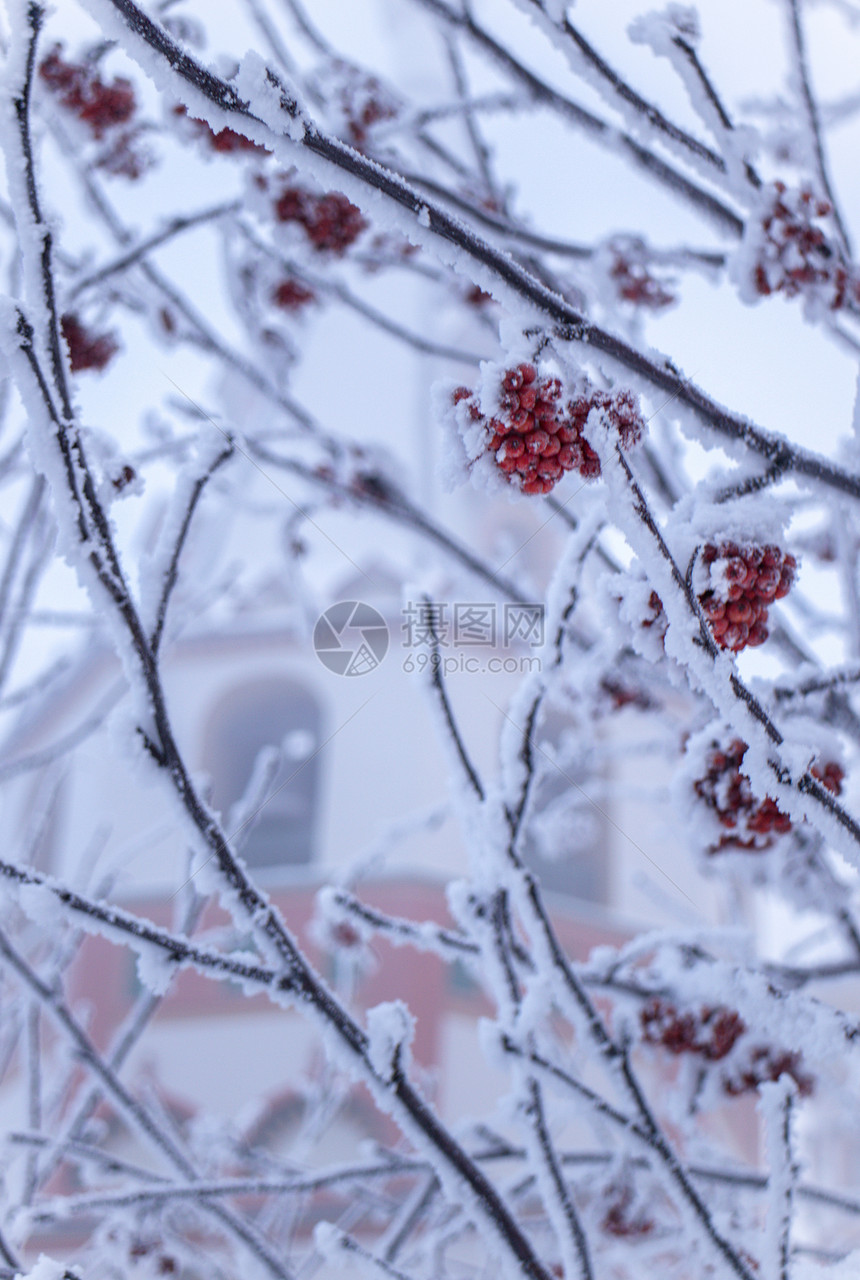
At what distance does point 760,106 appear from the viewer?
2.73m

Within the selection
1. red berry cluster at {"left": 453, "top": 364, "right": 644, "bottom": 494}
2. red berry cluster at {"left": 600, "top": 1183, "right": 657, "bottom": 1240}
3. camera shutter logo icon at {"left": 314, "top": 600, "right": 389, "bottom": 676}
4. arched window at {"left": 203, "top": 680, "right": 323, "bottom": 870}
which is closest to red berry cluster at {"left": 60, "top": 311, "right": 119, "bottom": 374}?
camera shutter logo icon at {"left": 314, "top": 600, "right": 389, "bottom": 676}

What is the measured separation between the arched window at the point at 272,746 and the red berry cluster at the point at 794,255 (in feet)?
26.4

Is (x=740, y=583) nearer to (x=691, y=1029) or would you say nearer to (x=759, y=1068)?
(x=691, y=1029)

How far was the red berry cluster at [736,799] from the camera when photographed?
1.25m

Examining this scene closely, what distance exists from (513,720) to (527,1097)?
1.86ft

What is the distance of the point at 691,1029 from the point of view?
1.91 metres

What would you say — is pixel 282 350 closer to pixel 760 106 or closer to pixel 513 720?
pixel 760 106

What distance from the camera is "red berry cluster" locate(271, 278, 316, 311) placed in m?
2.71

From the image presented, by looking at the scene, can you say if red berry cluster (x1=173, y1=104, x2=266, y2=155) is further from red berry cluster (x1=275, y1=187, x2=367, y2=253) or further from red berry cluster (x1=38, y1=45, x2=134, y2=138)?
red berry cluster (x1=38, y1=45, x2=134, y2=138)

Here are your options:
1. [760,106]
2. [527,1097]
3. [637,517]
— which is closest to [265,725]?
[760,106]

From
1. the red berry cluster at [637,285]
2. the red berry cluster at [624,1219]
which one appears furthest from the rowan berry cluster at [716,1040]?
the red berry cluster at [637,285]

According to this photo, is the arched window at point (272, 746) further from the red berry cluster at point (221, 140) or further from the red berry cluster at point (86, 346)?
the red berry cluster at point (221, 140)

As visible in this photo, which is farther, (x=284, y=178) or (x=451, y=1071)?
(x=451, y=1071)

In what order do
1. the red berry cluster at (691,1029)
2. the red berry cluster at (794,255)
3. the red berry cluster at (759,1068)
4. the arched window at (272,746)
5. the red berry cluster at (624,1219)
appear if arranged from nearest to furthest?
1. the red berry cluster at (794,255)
2. the red berry cluster at (691,1029)
3. the red berry cluster at (759,1068)
4. the red berry cluster at (624,1219)
5. the arched window at (272,746)
